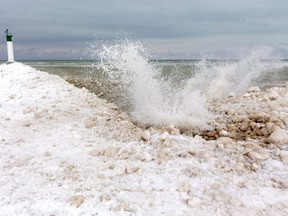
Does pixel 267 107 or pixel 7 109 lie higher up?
pixel 267 107

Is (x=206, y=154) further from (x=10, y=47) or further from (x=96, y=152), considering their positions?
(x=10, y=47)

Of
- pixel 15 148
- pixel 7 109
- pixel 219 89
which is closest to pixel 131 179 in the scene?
pixel 15 148

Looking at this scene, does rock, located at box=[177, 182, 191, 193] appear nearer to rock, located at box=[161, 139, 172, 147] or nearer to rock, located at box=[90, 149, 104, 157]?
rock, located at box=[161, 139, 172, 147]

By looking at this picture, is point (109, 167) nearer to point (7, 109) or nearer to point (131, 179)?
point (131, 179)

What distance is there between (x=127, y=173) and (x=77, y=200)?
939 millimetres

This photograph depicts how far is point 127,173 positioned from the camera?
15.5ft

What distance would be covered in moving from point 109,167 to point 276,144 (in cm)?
275

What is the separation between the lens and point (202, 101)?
309 inches

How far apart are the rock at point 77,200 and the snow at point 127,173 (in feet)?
0.04

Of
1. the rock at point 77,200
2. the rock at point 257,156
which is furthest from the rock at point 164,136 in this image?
the rock at point 77,200

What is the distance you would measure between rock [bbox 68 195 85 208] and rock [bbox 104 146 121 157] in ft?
4.31

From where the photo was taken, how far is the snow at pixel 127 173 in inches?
154

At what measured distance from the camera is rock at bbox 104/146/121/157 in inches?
210

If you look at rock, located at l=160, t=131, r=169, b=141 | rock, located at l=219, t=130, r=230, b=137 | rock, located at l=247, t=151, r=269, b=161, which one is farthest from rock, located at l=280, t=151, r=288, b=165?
rock, located at l=160, t=131, r=169, b=141
